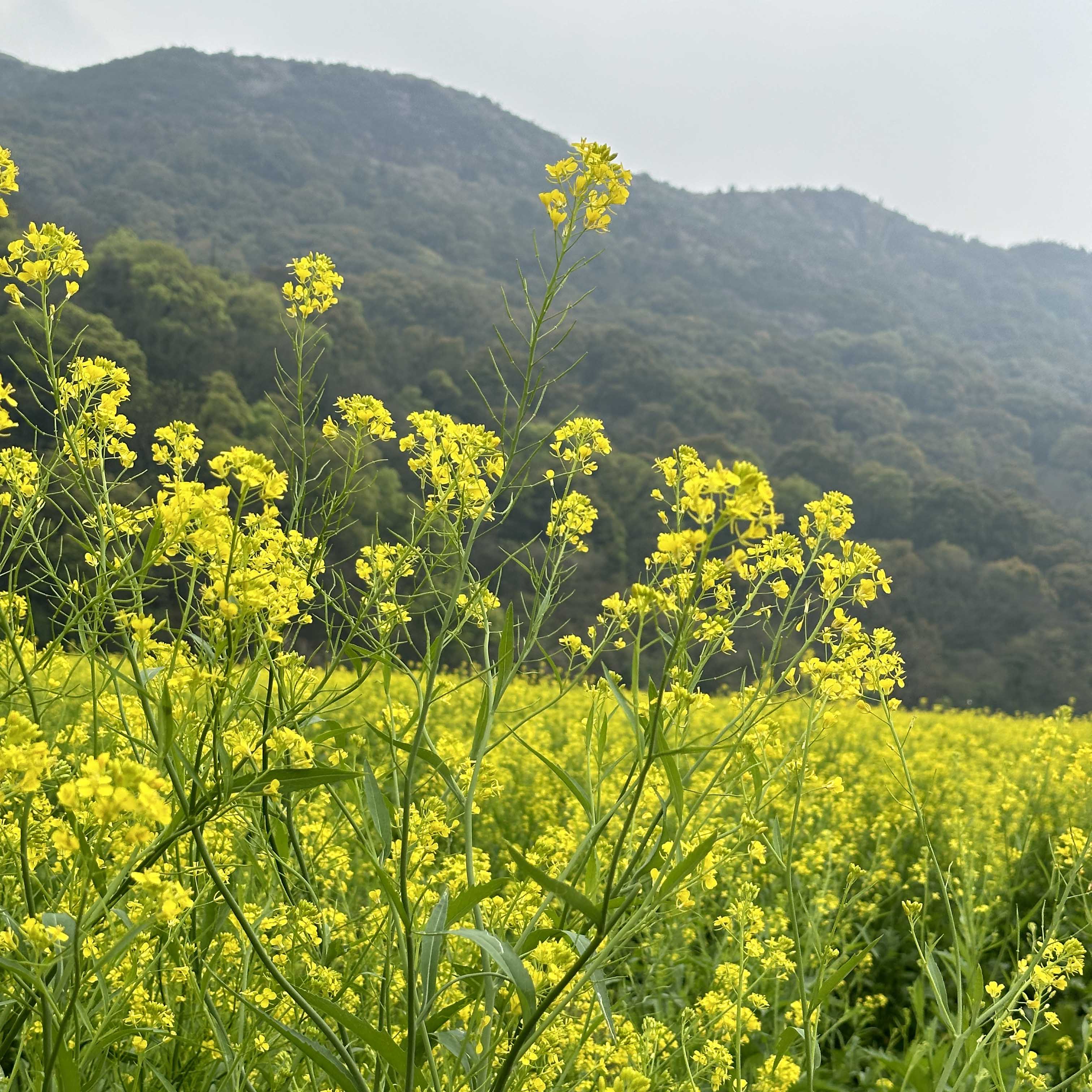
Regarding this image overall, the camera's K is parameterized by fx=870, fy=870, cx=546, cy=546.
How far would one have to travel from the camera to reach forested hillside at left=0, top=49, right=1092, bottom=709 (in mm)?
27500

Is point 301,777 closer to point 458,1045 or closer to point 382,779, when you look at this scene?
point 458,1045

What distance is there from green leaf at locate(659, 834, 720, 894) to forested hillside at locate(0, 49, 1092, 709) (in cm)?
88

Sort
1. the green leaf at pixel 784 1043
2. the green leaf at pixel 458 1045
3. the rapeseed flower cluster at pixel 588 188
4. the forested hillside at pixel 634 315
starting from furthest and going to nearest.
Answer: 1. the forested hillside at pixel 634 315
2. the green leaf at pixel 784 1043
3. the rapeseed flower cluster at pixel 588 188
4. the green leaf at pixel 458 1045

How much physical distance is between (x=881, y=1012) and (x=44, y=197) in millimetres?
55212

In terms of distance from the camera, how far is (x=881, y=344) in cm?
6969

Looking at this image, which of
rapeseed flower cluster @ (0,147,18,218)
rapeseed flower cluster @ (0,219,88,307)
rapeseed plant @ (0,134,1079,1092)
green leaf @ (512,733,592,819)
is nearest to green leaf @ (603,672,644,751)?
rapeseed plant @ (0,134,1079,1092)

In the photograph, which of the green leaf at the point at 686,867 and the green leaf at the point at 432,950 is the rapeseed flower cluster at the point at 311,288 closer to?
the green leaf at the point at 432,950

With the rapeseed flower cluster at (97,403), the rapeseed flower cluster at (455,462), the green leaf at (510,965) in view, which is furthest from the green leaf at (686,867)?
the rapeseed flower cluster at (97,403)

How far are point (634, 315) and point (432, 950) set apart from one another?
210 ft

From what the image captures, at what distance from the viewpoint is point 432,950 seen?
1.37 meters

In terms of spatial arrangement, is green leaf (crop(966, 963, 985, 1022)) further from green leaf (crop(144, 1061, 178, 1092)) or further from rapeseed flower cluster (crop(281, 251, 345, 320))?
rapeseed flower cluster (crop(281, 251, 345, 320))

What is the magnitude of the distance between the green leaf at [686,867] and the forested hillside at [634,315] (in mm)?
879

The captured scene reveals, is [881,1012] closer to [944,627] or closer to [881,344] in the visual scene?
[944,627]

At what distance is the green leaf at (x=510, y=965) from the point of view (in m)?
1.07
